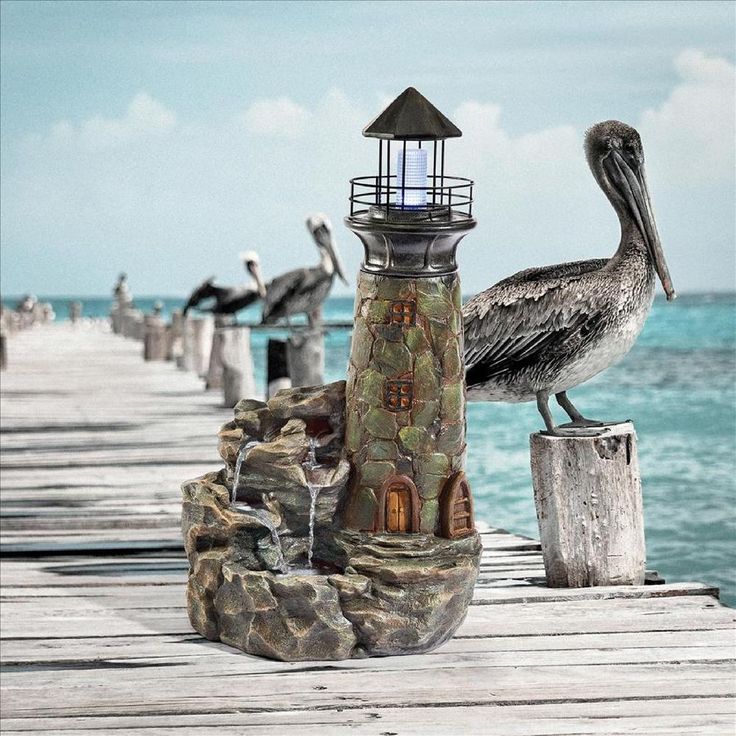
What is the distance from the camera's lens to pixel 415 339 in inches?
197

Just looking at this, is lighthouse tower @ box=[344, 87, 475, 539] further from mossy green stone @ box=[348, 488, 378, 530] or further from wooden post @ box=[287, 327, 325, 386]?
wooden post @ box=[287, 327, 325, 386]

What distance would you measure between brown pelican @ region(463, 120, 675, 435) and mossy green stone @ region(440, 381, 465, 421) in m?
0.67

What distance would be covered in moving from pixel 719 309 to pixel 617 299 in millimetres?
52065

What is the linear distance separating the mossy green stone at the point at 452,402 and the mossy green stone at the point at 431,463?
151mm

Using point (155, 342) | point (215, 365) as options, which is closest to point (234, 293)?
point (215, 365)

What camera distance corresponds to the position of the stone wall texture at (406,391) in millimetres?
5004

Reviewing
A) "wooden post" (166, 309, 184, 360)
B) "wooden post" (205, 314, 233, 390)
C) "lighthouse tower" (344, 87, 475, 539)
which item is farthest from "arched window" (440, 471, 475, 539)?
"wooden post" (166, 309, 184, 360)

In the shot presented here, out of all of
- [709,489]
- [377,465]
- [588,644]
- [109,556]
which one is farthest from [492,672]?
[709,489]

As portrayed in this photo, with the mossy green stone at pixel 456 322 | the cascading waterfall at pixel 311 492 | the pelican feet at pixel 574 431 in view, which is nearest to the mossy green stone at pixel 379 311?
the mossy green stone at pixel 456 322

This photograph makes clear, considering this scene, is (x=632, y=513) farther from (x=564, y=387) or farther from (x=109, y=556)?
(x=109, y=556)

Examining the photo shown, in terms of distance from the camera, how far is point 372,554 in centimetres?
500

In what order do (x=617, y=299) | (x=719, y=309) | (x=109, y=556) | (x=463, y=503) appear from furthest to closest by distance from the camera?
(x=719, y=309)
(x=109, y=556)
(x=617, y=299)
(x=463, y=503)

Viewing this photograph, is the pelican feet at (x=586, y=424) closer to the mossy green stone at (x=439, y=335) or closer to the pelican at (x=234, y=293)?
the mossy green stone at (x=439, y=335)

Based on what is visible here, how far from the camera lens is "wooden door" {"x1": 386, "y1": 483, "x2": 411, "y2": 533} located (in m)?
5.05
